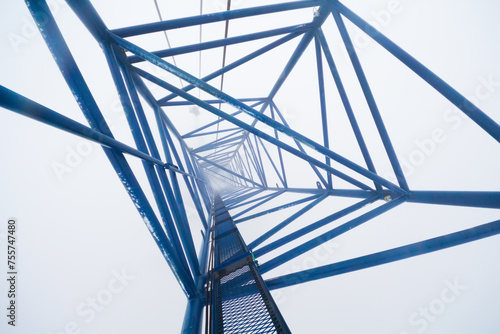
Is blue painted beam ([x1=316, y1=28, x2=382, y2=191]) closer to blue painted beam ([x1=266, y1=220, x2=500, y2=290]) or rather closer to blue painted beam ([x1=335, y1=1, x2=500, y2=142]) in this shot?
A: blue painted beam ([x1=335, y1=1, x2=500, y2=142])

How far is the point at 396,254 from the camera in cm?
206

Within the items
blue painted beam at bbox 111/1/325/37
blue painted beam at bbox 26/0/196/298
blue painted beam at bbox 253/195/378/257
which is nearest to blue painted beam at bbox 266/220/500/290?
blue painted beam at bbox 253/195/378/257

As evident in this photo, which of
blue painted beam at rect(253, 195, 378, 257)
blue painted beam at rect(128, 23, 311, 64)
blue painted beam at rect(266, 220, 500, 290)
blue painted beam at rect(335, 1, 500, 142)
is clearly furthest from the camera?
blue painted beam at rect(253, 195, 378, 257)

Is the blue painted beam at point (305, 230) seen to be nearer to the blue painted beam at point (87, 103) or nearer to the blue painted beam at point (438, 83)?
the blue painted beam at point (87, 103)

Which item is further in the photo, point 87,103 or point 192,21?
point 192,21

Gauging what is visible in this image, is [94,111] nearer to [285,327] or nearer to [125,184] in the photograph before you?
[125,184]

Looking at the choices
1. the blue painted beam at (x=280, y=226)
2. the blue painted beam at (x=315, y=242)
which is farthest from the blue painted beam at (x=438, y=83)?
the blue painted beam at (x=280, y=226)

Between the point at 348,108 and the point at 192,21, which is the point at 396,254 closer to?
the point at 348,108

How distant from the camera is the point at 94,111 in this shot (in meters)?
1.68

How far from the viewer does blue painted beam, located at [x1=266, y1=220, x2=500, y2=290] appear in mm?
1814

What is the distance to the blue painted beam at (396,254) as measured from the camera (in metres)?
1.81

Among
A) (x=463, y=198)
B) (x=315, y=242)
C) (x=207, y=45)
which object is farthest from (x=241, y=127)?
(x=463, y=198)

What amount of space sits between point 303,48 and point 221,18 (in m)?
1.81

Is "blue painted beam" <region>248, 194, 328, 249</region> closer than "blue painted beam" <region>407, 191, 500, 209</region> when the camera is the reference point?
No
